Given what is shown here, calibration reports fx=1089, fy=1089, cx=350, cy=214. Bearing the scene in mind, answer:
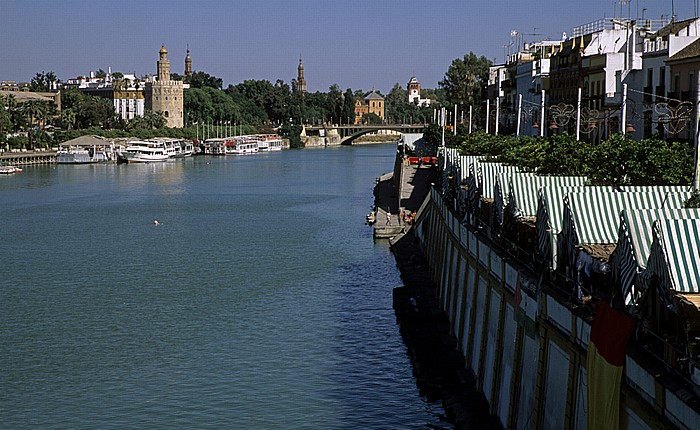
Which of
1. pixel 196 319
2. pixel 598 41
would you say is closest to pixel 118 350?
pixel 196 319

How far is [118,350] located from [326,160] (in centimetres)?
10976

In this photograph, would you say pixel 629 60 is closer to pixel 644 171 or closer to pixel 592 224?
pixel 644 171

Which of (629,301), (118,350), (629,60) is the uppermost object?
(629,60)

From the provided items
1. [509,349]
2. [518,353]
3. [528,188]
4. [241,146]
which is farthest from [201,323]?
[241,146]

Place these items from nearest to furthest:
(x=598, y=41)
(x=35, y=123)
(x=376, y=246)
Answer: (x=376, y=246) → (x=598, y=41) → (x=35, y=123)

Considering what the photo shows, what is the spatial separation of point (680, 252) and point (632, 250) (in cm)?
59

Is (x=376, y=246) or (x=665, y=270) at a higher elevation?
(x=665, y=270)

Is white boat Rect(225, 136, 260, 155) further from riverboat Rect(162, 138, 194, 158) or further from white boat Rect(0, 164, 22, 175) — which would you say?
white boat Rect(0, 164, 22, 175)

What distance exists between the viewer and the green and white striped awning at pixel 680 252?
13.2 meters

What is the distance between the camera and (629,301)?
13.8 m

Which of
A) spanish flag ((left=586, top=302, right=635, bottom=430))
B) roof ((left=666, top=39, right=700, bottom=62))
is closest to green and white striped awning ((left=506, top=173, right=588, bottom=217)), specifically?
spanish flag ((left=586, top=302, right=635, bottom=430))

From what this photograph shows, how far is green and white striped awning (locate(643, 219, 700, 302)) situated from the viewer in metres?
13.2

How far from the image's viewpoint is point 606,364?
512 inches

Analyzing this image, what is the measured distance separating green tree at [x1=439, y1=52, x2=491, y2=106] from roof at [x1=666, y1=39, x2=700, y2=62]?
209 ft
